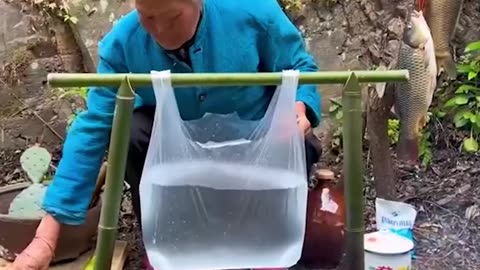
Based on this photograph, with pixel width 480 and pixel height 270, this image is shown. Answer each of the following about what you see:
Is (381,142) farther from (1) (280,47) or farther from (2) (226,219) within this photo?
(2) (226,219)

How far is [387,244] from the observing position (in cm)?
212

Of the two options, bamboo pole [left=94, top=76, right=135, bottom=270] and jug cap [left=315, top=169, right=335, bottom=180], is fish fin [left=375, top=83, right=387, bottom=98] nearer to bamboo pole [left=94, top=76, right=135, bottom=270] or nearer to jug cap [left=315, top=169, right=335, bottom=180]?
jug cap [left=315, top=169, right=335, bottom=180]

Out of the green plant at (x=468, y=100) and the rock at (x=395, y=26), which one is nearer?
the rock at (x=395, y=26)

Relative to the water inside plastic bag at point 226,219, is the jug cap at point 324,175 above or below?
below

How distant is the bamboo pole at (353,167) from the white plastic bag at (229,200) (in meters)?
0.11

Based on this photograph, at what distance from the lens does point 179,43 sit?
1765 mm

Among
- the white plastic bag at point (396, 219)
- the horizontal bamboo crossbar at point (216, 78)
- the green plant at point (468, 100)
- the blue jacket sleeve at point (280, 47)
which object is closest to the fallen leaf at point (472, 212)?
the green plant at point (468, 100)

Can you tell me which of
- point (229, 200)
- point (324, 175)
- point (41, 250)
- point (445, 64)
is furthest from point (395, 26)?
point (41, 250)

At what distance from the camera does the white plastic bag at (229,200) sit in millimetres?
1485

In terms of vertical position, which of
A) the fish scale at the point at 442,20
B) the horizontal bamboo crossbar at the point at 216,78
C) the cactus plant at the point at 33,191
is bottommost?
the cactus plant at the point at 33,191

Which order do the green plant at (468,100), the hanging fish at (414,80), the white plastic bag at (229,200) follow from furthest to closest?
the green plant at (468,100) < the hanging fish at (414,80) < the white plastic bag at (229,200)

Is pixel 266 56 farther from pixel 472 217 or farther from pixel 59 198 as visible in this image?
pixel 472 217

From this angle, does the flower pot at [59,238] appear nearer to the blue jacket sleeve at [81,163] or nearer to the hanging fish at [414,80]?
the blue jacket sleeve at [81,163]

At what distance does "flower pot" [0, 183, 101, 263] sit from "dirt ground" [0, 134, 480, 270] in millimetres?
141
